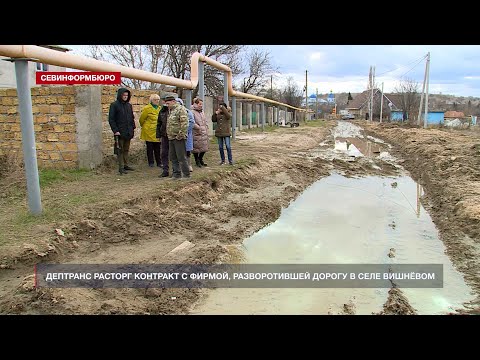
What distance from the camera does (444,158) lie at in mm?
13281

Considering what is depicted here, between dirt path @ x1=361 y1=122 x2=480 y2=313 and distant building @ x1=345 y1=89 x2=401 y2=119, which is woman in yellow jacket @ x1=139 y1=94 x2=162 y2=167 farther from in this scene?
distant building @ x1=345 y1=89 x2=401 y2=119

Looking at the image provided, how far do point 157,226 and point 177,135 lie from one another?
2.58 meters

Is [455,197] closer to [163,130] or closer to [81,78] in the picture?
[163,130]

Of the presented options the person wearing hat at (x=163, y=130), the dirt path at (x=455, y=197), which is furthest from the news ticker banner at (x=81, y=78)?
the dirt path at (x=455, y=197)

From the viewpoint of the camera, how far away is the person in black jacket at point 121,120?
27.3 feet

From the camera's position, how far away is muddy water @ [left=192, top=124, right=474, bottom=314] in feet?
13.7

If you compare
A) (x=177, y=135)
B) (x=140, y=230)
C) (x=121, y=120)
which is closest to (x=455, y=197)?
(x=177, y=135)

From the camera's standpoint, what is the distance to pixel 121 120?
8445 millimetres

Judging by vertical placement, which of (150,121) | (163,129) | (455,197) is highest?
(150,121)

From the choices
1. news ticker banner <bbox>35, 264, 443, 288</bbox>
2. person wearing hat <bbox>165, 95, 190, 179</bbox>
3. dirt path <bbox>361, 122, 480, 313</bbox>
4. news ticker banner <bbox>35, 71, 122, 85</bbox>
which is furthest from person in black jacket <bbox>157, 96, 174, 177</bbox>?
dirt path <bbox>361, 122, 480, 313</bbox>

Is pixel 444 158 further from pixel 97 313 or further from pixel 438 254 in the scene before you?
pixel 97 313

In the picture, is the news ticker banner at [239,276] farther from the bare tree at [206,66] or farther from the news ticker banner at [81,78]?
the bare tree at [206,66]

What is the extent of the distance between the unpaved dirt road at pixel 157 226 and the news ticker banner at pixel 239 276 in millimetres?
154

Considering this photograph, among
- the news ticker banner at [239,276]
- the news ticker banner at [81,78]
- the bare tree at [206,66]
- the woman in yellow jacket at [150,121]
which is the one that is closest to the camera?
the news ticker banner at [239,276]
